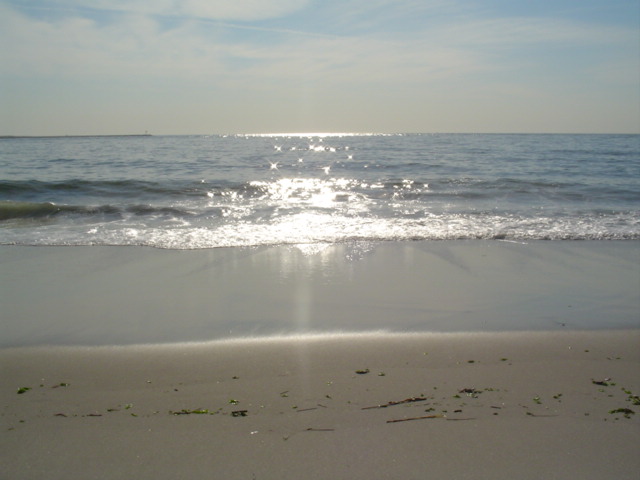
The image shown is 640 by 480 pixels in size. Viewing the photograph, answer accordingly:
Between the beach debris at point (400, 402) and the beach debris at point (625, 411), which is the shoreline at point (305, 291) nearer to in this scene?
the beach debris at point (400, 402)

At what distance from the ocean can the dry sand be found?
4.01 m

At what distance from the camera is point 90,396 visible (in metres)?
3.35

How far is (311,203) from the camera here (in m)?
13.1

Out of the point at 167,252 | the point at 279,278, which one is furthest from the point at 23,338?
the point at 167,252

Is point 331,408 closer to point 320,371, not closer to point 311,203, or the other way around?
point 320,371

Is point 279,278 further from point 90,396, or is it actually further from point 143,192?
point 143,192

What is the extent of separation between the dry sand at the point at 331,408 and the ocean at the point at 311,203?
4.01 m

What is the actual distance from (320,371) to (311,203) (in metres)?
9.54

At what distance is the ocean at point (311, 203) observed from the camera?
8.64m

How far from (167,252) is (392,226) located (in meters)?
3.93

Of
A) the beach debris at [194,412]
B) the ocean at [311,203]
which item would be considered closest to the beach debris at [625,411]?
the beach debris at [194,412]

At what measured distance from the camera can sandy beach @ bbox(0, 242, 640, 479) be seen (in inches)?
105

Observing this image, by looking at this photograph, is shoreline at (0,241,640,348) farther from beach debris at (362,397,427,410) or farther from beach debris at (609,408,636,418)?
beach debris at (609,408,636,418)

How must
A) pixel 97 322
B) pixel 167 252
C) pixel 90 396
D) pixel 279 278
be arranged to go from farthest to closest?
Answer: pixel 167 252 → pixel 279 278 → pixel 97 322 → pixel 90 396
